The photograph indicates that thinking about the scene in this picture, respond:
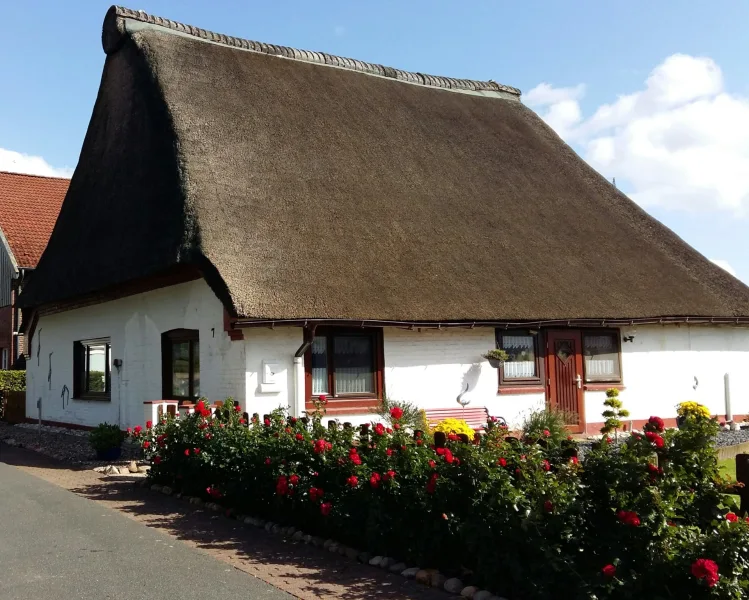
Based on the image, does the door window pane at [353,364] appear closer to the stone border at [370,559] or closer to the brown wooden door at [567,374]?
the brown wooden door at [567,374]

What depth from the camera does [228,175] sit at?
579 inches

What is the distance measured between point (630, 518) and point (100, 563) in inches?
175

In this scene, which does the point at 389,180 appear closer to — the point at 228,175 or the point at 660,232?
the point at 228,175

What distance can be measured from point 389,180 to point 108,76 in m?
7.53

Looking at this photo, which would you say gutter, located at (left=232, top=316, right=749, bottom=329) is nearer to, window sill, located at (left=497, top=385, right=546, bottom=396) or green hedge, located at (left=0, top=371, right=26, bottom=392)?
window sill, located at (left=497, top=385, right=546, bottom=396)

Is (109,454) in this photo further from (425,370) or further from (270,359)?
(425,370)

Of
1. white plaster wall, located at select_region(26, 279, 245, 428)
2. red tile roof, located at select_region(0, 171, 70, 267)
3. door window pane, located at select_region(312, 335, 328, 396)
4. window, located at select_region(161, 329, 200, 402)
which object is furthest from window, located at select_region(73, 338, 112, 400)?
red tile roof, located at select_region(0, 171, 70, 267)

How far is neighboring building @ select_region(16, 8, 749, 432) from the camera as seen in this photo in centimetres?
1365

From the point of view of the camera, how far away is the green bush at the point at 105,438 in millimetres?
13492

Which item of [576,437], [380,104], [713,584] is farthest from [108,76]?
[713,584]

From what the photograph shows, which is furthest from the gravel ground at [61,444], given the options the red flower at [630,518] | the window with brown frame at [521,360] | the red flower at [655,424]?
the red flower at [630,518]

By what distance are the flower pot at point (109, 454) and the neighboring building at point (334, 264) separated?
170cm

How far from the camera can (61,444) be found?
643 inches

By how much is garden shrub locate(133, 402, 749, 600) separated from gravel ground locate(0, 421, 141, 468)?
6.91 m
